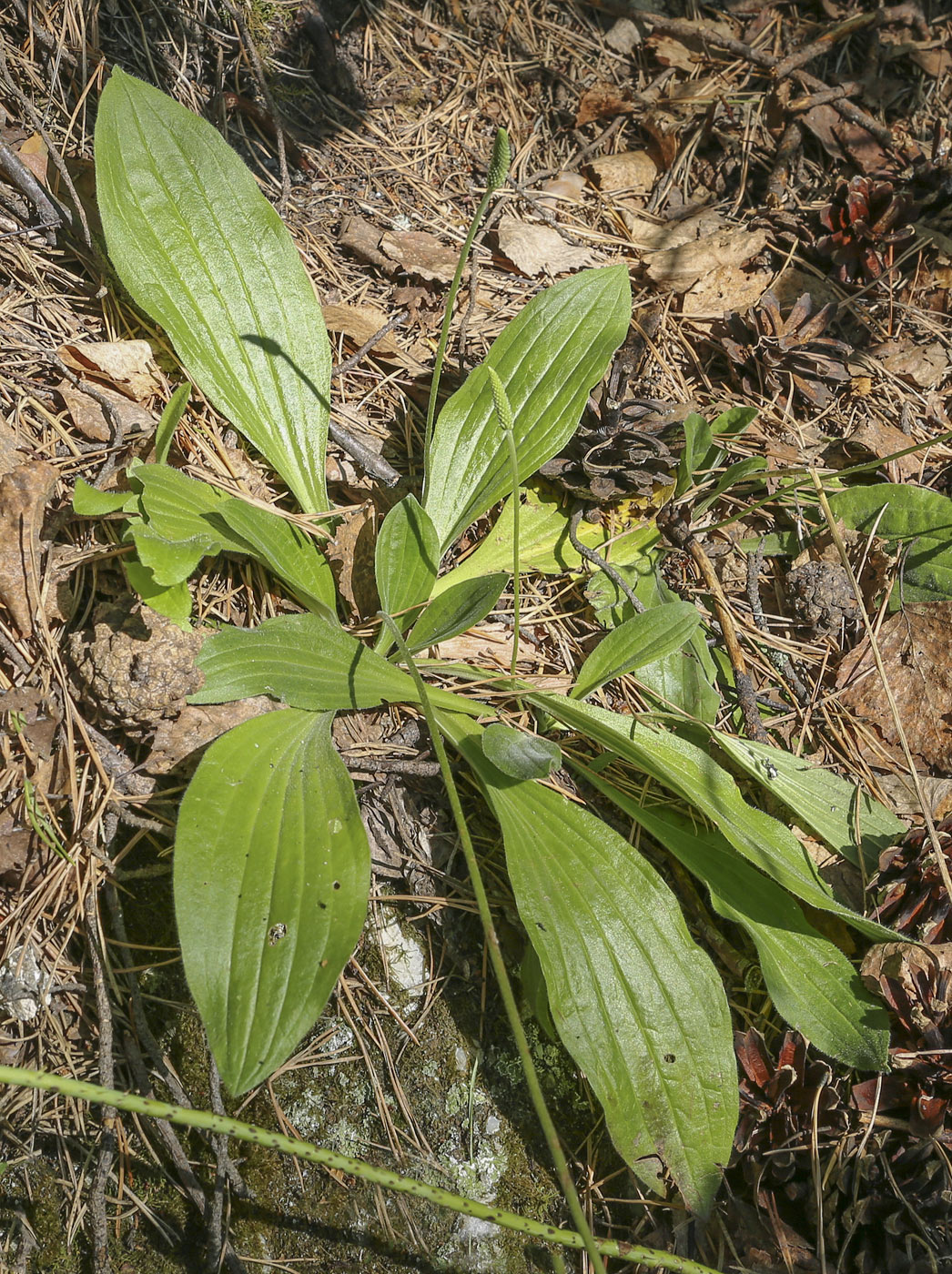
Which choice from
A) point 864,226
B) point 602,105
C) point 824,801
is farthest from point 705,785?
point 602,105

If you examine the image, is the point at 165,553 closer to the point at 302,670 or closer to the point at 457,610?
the point at 302,670

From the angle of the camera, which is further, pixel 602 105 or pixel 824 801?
pixel 602 105

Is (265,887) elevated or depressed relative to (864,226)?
depressed

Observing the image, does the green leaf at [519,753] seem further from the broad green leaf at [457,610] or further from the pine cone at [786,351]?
the pine cone at [786,351]

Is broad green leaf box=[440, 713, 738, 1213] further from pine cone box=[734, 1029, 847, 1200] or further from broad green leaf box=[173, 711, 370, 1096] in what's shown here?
broad green leaf box=[173, 711, 370, 1096]

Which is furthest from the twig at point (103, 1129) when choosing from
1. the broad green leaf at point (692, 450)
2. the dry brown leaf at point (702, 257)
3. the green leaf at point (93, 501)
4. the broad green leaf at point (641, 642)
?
the dry brown leaf at point (702, 257)

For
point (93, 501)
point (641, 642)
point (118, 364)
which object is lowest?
point (641, 642)

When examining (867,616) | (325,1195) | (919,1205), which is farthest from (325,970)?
(867,616)
